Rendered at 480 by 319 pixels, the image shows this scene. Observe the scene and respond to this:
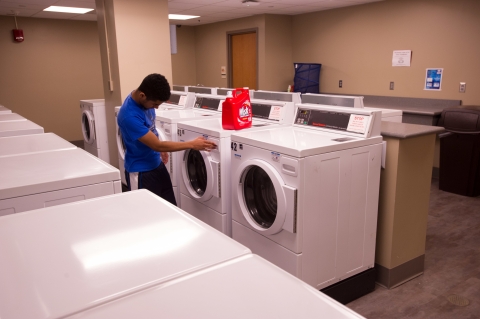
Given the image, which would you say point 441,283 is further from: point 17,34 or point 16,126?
point 17,34

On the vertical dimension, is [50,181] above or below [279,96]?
below

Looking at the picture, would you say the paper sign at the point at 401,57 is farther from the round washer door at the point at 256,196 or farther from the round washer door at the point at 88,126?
the round washer door at the point at 88,126

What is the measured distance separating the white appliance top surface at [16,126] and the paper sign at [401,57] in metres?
4.96

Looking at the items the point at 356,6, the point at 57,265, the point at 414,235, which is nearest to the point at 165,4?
the point at 356,6

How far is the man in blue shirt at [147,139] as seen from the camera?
2.60m

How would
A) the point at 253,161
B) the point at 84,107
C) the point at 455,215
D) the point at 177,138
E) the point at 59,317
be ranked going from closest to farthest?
the point at 59,317, the point at 253,161, the point at 177,138, the point at 455,215, the point at 84,107

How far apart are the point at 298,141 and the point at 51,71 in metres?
6.76

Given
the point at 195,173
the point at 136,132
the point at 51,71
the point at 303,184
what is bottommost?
the point at 195,173

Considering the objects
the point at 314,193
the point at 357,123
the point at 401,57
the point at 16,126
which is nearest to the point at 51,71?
the point at 16,126

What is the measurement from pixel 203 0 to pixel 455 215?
443cm

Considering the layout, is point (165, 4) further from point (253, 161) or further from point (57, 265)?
point (57, 265)

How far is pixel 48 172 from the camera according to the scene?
5.96ft

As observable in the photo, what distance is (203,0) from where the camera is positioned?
5883 millimetres

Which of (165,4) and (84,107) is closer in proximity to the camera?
(165,4)
